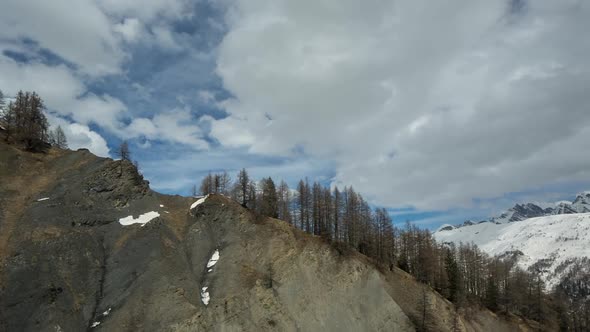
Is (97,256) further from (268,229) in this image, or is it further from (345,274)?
(345,274)

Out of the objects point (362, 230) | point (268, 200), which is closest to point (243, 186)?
point (268, 200)

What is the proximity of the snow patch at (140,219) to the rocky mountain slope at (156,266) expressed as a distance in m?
0.20

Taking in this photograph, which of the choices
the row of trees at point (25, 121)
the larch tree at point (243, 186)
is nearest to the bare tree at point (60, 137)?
the row of trees at point (25, 121)

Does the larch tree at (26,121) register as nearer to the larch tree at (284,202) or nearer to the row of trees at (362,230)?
the row of trees at (362,230)

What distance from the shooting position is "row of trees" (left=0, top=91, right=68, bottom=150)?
57.3 meters

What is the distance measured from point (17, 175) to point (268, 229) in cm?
3488

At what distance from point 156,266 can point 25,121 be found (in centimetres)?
3910

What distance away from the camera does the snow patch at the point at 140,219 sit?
49.8 m

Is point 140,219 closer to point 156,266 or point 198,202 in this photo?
point 156,266

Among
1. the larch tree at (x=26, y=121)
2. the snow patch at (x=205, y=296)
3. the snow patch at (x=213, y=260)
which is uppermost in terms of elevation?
the larch tree at (x=26, y=121)

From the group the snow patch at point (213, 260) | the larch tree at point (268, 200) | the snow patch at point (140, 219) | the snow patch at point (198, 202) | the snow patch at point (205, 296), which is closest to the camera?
the snow patch at point (205, 296)

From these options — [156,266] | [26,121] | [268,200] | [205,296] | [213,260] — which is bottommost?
[205,296]

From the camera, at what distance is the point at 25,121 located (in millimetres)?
63188

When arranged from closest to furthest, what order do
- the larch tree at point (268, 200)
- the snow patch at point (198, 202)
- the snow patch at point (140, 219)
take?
1. the snow patch at point (140, 219)
2. the snow patch at point (198, 202)
3. the larch tree at point (268, 200)
